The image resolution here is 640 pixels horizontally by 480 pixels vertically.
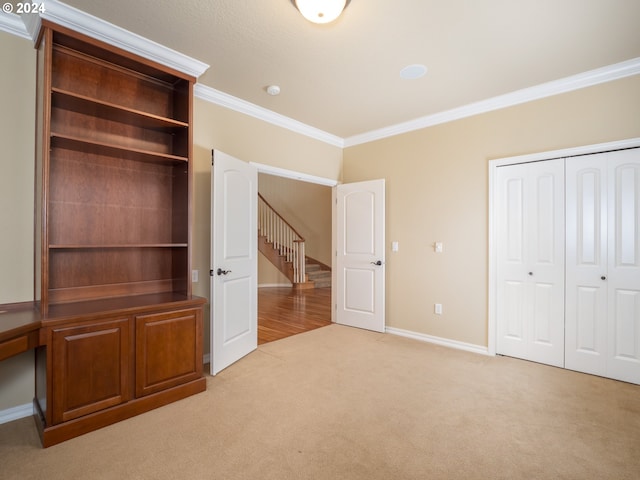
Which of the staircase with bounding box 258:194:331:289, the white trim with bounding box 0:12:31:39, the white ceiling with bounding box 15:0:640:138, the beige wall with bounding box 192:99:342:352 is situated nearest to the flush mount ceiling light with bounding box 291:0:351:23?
the white ceiling with bounding box 15:0:640:138

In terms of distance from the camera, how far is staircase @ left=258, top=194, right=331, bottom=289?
802 cm

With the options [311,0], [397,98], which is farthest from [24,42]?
[397,98]

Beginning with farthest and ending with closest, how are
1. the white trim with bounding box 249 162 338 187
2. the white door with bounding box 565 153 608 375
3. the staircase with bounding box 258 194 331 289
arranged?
the staircase with bounding box 258 194 331 289, the white trim with bounding box 249 162 338 187, the white door with bounding box 565 153 608 375

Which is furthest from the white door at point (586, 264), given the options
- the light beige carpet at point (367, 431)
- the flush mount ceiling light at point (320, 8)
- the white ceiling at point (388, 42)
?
the flush mount ceiling light at point (320, 8)

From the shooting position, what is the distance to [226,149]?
11.4ft

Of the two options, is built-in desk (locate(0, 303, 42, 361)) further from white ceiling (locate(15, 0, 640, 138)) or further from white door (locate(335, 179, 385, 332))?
white door (locate(335, 179, 385, 332))

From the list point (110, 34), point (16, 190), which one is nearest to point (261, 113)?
point (110, 34)

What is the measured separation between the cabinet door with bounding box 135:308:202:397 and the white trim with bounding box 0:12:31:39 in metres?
2.16

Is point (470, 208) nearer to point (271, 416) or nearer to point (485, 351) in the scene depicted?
point (485, 351)

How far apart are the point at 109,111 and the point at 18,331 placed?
1.64 meters

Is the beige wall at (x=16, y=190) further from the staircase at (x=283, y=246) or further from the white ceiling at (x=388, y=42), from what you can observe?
the staircase at (x=283, y=246)

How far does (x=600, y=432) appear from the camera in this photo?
6.90 ft

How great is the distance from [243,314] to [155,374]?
1123 mm

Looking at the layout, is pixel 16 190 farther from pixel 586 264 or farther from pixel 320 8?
pixel 586 264
